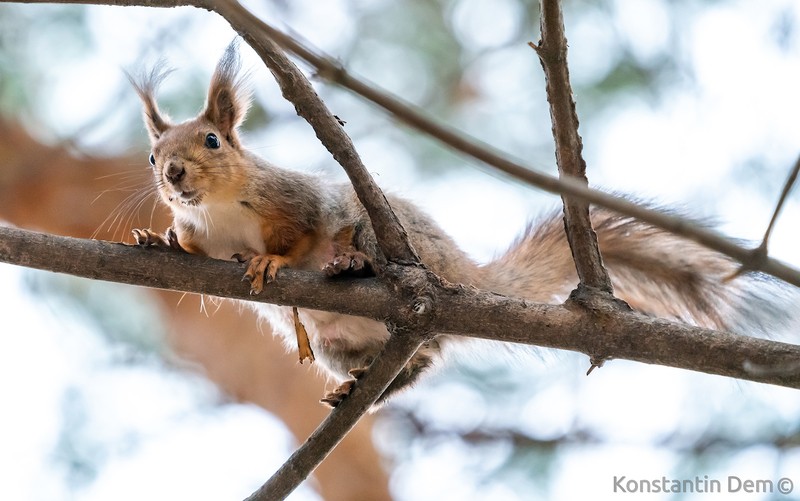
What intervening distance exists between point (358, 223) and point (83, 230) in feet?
7.14

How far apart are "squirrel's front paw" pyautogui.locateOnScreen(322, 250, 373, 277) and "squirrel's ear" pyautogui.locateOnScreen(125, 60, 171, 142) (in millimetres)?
1010

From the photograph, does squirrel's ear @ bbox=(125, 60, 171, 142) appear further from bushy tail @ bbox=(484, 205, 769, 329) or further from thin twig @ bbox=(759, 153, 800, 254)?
thin twig @ bbox=(759, 153, 800, 254)

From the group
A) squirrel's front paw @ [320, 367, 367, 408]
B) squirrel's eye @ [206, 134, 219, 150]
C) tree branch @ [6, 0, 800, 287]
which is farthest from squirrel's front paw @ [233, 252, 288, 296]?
tree branch @ [6, 0, 800, 287]

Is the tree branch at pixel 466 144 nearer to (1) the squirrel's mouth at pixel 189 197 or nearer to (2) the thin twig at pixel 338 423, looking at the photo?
(2) the thin twig at pixel 338 423

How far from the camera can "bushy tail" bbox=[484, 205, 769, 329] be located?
2559mm

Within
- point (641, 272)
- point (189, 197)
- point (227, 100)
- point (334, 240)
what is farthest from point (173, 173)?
point (641, 272)

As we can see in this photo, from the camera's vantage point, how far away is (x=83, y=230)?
4.34m

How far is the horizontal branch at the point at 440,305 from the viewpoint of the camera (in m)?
1.92

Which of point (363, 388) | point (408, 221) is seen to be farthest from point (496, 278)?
point (363, 388)

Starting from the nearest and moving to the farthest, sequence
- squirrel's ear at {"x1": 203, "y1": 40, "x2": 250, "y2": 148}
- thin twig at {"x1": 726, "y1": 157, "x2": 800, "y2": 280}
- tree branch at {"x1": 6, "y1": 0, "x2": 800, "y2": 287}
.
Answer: tree branch at {"x1": 6, "y1": 0, "x2": 800, "y2": 287} → thin twig at {"x1": 726, "y1": 157, "x2": 800, "y2": 280} → squirrel's ear at {"x1": 203, "y1": 40, "x2": 250, "y2": 148}

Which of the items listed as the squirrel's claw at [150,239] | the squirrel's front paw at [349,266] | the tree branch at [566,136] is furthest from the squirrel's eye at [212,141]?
the tree branch at [566,136]

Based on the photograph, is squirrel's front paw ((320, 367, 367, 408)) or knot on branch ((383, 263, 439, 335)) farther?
squirrel's front paw ((320, 367, 367, 408))

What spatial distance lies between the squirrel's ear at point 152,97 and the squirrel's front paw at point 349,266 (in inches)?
39.8

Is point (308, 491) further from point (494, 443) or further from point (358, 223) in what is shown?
point (358, 223)
